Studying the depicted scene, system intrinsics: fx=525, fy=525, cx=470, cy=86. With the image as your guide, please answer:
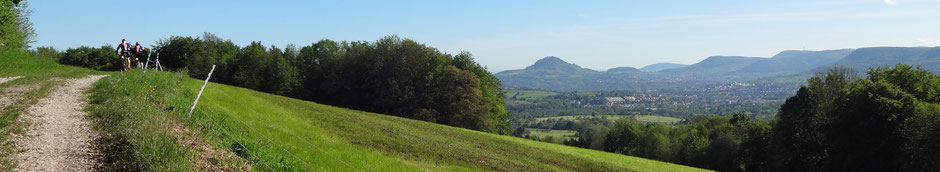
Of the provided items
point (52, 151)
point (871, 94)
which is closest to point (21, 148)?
point (52, 151)

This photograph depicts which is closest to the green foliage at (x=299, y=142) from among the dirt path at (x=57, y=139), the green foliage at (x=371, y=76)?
the dirt path at (x=57, y=139)

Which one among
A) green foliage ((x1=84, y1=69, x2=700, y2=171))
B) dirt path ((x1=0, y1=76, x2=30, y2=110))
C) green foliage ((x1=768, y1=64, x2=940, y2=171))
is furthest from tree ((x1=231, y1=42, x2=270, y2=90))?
green foliage ((x1=768, y1=64, x2=940, y2=171))

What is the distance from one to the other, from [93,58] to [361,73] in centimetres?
4856

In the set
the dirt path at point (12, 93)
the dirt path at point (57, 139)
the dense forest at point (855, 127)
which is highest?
the dirt path at point (12, 93)

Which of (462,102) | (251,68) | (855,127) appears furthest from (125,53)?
(251,68)

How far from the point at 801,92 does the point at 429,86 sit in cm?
4828

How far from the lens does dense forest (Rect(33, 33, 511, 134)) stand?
251 ft

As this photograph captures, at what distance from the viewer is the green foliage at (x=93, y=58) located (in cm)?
8905

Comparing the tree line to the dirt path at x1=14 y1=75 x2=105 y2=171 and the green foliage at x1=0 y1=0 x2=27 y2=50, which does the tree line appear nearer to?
the green foliage at x1=0 y1=0 x2=27 y2=50

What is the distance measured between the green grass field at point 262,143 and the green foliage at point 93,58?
61.0m

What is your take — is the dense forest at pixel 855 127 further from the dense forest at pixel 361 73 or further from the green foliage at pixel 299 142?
the dense forest at pixel 361 73

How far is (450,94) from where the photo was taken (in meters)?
75.9

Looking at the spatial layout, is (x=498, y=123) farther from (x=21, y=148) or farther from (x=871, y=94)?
(x=21, y=148)

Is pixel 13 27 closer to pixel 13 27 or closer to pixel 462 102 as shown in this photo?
pixel 13 27
